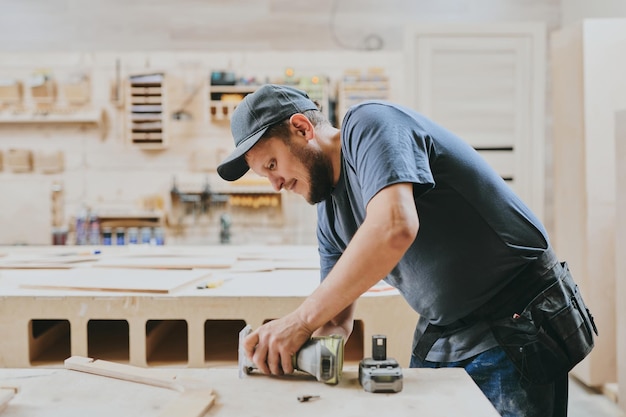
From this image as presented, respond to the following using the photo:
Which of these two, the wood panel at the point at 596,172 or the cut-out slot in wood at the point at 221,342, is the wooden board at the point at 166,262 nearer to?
the cut-out slot in wood at the point at 221,342

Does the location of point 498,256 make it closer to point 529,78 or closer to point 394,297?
point 394,297

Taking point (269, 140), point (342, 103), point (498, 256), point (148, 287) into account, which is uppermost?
point (342, 103)

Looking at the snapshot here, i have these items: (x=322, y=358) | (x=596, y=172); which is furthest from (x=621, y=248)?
(x=322, y=358)

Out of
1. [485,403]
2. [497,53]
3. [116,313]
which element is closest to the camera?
[485,403]

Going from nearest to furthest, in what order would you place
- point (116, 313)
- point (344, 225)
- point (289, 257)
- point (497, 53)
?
point (344, 225)
point (116, 313)
point (289, 257)
point (497, 53)

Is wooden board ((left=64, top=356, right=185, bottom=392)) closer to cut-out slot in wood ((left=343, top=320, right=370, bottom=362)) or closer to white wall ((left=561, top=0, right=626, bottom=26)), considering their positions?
cut-out slot in wood ((left=343, top=320, right=370, bottom=362))

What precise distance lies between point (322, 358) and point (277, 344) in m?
0.09

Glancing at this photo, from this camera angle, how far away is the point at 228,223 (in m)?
4.35

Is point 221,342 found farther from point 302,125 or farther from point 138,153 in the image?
point 138,153

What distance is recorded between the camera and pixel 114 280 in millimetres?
1920

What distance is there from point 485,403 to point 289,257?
5.90 feet

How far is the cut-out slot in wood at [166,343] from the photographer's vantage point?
5.66ft

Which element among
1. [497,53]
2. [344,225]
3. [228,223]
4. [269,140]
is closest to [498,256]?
[344,225]

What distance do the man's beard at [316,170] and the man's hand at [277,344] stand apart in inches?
14.6
